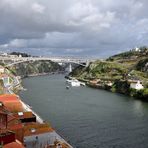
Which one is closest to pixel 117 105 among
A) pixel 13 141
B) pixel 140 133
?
pixel 140 133

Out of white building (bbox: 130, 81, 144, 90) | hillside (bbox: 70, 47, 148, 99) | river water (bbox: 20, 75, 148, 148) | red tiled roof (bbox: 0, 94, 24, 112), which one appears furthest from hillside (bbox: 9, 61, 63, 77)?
red tiled roof (bbox: 0, 94, 24, 112)

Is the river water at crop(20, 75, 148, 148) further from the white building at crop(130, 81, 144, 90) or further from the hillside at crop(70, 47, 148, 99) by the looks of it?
the hillside at crop(70, 47, 148, 99)

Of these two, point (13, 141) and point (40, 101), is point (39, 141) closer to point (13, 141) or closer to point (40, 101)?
point (13, 141)

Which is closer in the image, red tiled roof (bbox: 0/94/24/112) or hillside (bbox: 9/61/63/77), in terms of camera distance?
red tiled roof (bbox: 0/94/24/112)

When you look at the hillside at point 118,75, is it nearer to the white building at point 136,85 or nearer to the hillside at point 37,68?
the white building at point 136,85

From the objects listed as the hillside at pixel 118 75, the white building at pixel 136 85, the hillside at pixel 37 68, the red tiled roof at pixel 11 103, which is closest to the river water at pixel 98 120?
the red tiled roof at pixel 11 103

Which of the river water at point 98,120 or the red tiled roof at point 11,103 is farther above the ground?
the red tiled roof at point 11,103

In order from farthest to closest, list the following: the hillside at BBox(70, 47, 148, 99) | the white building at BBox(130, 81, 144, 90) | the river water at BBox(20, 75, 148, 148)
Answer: the hillside at BBox(70, 47, 148, 99) < the white building at BBox(130, 81, 144, 90) < the river water at BBox(20, 75, 148, 148)

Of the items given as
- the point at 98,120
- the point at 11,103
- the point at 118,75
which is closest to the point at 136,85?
the point at 98,120
